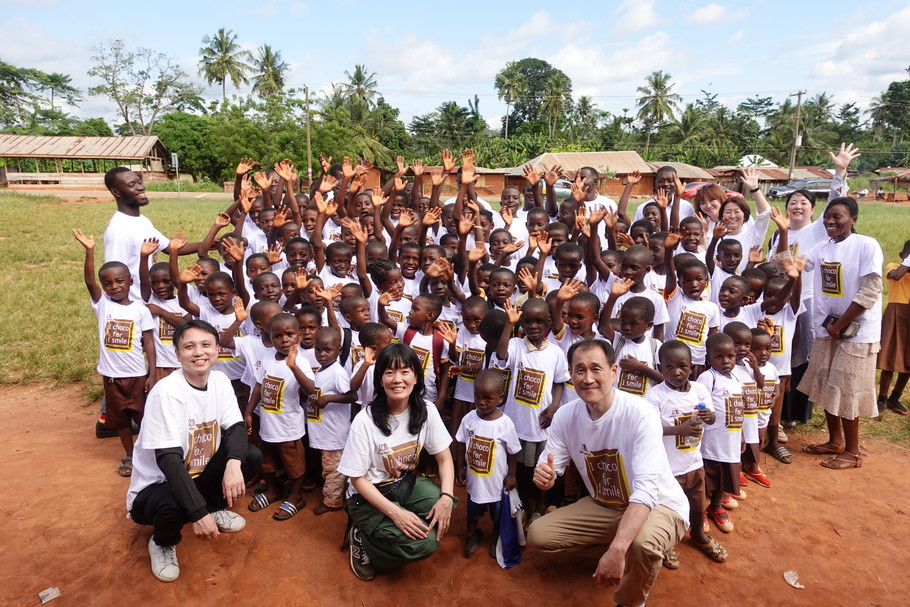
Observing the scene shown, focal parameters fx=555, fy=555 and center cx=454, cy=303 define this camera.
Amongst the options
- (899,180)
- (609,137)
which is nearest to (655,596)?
(899,180)

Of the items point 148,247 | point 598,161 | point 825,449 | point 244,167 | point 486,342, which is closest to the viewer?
point 486,342

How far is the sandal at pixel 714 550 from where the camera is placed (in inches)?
136

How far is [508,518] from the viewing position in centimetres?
346

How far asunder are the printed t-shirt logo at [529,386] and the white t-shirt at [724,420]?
1.12 metres

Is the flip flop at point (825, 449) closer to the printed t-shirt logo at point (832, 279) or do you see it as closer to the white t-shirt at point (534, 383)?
the printed t-shirt logo at point (832, 279)

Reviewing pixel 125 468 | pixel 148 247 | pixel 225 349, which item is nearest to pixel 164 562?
pixel 125 468

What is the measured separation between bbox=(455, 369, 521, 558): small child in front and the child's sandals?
4.21 ft

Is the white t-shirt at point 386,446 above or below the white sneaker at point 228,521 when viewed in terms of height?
above

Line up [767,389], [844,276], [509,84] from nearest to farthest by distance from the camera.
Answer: [767,389] < [844,276] < [509,84]

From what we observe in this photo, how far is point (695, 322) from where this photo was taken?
171 inches

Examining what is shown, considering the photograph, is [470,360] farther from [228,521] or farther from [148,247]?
[148,247]

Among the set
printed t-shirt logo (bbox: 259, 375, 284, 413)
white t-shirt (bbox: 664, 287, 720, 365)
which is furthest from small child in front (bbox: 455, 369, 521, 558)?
white t-shirt (bbox: 664, 287, 720, 365)

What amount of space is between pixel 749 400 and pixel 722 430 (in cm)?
40

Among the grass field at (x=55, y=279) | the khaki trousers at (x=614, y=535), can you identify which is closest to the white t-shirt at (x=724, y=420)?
the khaki trousers at (x=614, y=535)
